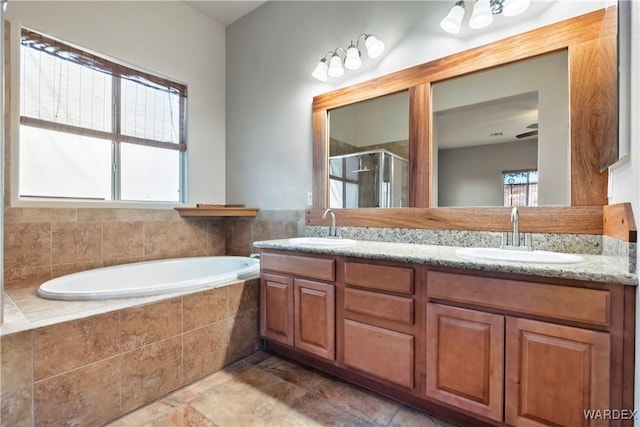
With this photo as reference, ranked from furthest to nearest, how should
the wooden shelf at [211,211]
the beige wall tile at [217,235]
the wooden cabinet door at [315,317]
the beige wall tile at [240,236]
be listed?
the beige wall tile at [217,235] → the beige wall tile at [240,236] → the wooden shelf at [211,211] → the wooden cabinet door at [315,317]

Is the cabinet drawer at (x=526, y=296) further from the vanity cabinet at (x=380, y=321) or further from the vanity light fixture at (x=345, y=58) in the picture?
the vanity light fixture at (x=345, y=58)

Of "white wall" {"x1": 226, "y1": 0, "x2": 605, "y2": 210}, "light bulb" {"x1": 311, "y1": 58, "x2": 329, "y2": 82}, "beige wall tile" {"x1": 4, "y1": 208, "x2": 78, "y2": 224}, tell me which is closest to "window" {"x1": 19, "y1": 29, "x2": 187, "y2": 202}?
"beige wall tile" {"x1": 4, "y1": 208, "x2": 78, "y2": 224}

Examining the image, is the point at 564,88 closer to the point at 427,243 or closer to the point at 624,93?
the point at 624,93

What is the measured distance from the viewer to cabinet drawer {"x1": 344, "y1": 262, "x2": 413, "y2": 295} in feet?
4.81

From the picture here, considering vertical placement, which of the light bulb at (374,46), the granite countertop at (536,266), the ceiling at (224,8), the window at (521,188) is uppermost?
the ceiling at (224,8)

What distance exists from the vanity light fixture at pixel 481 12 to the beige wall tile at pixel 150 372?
2.53m

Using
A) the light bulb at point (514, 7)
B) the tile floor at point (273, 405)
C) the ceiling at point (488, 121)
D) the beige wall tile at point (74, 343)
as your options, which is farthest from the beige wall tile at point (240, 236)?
the light bulb at point (514, 7)

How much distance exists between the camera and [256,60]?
3008 millimetres

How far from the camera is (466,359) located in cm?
130

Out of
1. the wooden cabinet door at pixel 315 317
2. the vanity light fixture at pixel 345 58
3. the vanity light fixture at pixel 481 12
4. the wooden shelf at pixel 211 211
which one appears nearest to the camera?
the vanity light fixture at pixel 481 12

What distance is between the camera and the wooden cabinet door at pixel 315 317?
1.75 m

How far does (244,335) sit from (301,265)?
71 centimetres

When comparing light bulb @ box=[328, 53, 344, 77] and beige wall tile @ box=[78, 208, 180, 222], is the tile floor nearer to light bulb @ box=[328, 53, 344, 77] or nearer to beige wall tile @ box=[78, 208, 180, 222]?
beige wall tile @ box=[78, 208, 180, 222]

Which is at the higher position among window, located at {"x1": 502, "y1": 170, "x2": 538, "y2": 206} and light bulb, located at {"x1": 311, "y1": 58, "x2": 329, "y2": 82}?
light bulb, located at {"x1": 311, "y1": 58, "x2": 329, "y2": 82}
